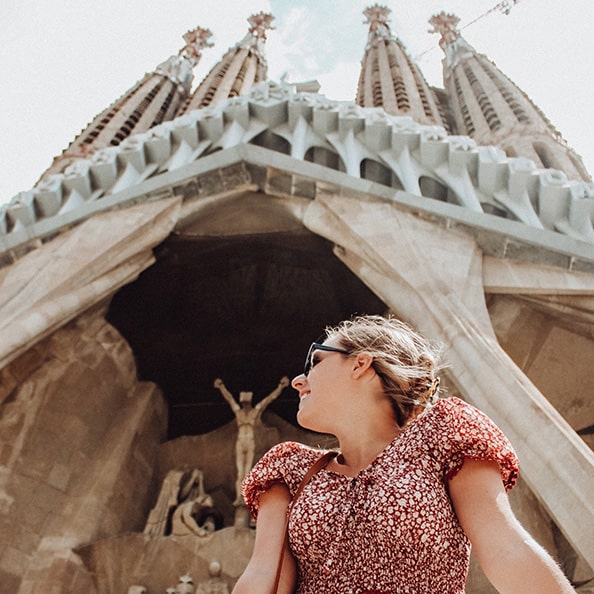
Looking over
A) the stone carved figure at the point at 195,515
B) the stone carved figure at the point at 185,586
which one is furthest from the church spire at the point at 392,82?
the stone carved figure at the point at 185,586

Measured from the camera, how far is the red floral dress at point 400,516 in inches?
55.9

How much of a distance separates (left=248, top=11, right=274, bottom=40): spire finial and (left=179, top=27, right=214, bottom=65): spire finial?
2.23 meters

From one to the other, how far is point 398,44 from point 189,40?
9.80 m

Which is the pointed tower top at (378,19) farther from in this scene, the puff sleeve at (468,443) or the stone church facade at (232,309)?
the puff sleeve at (468,443)

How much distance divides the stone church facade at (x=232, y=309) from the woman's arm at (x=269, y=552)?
2.24 meters

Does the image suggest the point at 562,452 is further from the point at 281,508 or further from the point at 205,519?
the point at 205,519

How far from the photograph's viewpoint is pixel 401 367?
184 centimetres

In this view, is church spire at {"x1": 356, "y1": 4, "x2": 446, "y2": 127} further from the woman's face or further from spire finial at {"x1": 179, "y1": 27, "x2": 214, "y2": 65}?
the woman's face

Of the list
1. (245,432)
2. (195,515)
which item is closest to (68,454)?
(195,515)

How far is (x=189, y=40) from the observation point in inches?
1253

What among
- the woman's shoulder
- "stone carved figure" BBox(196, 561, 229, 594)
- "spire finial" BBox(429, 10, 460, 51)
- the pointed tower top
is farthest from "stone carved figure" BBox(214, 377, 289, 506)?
the pointed tower top

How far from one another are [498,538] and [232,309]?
7.88 meters

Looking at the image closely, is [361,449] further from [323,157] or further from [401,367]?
[323,157]

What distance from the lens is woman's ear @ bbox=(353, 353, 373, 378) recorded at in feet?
6.12
